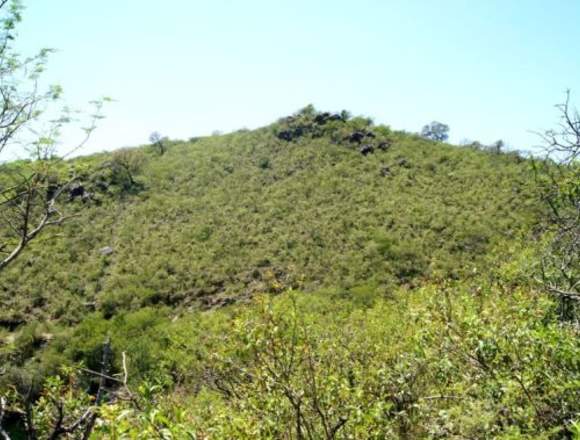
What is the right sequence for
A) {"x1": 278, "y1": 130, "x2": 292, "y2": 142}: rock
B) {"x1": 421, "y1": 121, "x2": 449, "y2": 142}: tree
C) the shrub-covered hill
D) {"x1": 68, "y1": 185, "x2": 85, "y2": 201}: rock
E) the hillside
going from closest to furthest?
the hillside, the shrub-covered hill, {"x1": 68, "y1": 185, "x2": 85, "y2": 201}: rock, {"x1": 278, "y1": 130, "x2": 292, "y2": 142}: rock, {"x1": 421, "y1": 121, "x2": 449, "y2": 142}: tree

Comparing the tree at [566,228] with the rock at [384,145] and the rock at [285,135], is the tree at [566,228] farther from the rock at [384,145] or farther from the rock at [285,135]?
the rock at [285,135]

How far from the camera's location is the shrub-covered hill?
36.2 meters

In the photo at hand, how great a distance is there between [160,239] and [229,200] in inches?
320

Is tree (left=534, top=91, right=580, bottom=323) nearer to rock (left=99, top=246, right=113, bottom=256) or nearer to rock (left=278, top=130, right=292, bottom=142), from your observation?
rock (left=99, top=246, right=113, bottom=256)

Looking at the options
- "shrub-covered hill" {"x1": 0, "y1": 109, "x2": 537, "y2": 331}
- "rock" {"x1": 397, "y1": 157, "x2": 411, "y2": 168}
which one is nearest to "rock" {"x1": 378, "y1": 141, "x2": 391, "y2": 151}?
"shrub-covered hill" {"x1": 0, "y1": 109, "x2": 537, "y2": 331}

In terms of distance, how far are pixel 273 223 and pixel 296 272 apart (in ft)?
82.0

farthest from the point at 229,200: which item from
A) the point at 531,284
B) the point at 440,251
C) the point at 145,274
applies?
the point at 531,284

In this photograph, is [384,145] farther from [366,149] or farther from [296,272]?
[296,272]

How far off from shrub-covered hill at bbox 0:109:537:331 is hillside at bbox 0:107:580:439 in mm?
175

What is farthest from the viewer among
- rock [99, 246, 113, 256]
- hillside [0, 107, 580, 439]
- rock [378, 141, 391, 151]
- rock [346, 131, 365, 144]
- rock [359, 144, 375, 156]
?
rock [346, 131, 365, 144]

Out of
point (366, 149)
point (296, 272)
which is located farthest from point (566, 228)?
point (366, 149)

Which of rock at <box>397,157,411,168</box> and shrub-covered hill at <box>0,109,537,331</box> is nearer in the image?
shrub-covered hill at <box>0,109,537,331</box>

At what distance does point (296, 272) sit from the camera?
18297 millimetres

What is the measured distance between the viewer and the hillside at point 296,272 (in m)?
4.03
